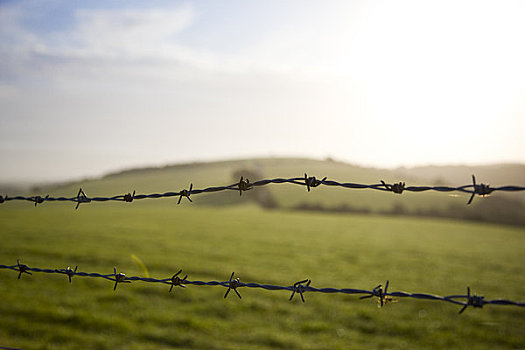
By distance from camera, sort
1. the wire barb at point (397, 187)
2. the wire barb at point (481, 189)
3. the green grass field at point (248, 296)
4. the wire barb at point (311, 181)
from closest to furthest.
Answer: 1. the wire barb at point (481, 189)
2. the wire barb at point (397, 187)
3. the wire barb at point (311, 181)
4. the green grass field at point (248, 296)

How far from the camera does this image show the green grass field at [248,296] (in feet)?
21.4

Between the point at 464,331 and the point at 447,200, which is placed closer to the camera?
the point at 464,331

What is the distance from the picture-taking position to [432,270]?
1492cm

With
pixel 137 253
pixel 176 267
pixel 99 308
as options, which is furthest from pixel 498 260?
pixel 99 308

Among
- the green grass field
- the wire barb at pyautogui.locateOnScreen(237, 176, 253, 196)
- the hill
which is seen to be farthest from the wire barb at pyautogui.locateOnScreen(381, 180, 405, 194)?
the hill

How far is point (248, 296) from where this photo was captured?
30.1ft

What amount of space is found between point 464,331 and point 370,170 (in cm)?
525

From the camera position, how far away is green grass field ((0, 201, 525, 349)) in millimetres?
6512

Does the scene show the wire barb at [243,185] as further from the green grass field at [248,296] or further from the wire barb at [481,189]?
the green grass field at [248,296]

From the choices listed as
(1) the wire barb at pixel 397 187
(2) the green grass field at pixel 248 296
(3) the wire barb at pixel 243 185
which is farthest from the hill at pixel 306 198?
(1) the wire barb at pixel 397 187

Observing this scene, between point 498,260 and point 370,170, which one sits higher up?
point 370,170

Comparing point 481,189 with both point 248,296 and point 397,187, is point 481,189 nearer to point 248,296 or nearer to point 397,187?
point 397,187

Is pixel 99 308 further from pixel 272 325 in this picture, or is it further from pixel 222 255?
pixel 222 255

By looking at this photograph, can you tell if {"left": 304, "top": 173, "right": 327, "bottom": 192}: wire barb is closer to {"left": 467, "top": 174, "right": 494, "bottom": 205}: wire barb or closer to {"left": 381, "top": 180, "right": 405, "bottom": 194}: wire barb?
{"left": 381, "top": 180, "right": 405, "bottom": 194}: wire barb
